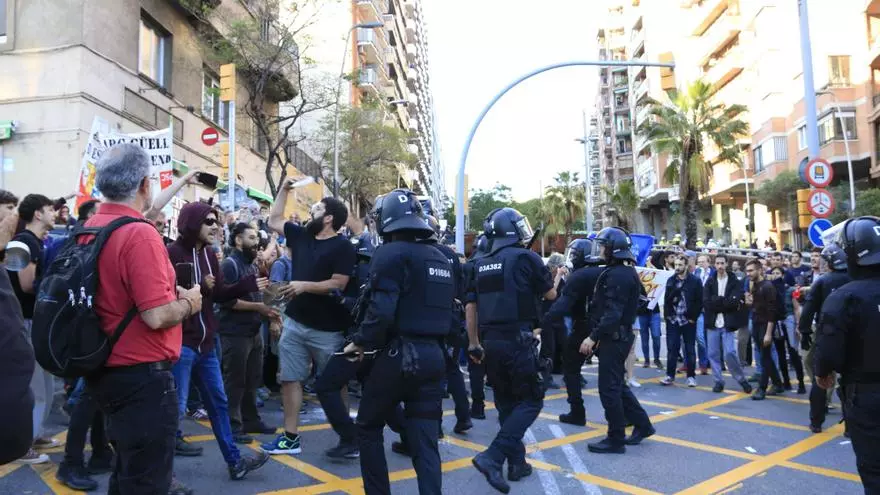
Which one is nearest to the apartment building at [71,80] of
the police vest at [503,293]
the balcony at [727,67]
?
the police vest at [503,293]

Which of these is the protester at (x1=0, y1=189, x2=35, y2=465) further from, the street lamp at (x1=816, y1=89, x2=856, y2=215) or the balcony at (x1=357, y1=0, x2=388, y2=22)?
the balcony at (x1=357, y1=0, x2=388, y2=22)

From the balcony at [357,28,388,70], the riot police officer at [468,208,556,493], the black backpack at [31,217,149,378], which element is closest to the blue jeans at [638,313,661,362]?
the riot police officer at [468,208,556,493]

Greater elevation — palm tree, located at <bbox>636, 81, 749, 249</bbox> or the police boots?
palm tree, located at <bbox>636, 81, 749, 249</bbox>

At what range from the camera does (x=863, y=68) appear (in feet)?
103

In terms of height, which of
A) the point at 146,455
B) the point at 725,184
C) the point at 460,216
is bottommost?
the point at 146,455

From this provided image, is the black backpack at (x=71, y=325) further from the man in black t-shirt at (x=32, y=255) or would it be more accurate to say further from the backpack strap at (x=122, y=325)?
the man in black t-shirt at (x=32, y=255)

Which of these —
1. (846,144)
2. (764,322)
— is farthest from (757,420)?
(846,144)

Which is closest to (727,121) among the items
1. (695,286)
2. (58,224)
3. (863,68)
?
(863,68)

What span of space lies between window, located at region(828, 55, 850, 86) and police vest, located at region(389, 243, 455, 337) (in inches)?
1419

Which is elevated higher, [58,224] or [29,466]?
[58,224]

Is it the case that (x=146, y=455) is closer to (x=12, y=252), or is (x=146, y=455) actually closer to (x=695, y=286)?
(x=12, y=252)

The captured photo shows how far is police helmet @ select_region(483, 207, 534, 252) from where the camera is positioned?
5.58 meters

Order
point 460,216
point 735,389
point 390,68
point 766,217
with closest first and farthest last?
1. point 735,389
2. point 460,216
3. point 766,217
4. point 390,68

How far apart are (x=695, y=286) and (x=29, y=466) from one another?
8485 millimetres
